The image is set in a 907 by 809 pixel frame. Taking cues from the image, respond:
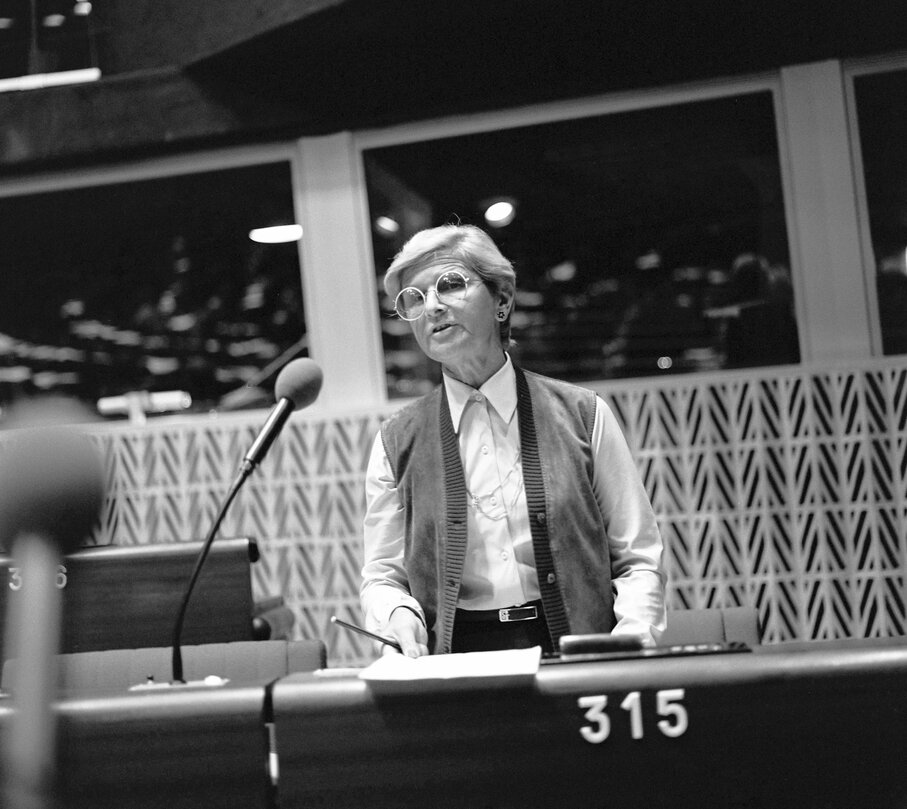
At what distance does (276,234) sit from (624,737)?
3995mm

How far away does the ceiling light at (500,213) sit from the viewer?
15.5 feet

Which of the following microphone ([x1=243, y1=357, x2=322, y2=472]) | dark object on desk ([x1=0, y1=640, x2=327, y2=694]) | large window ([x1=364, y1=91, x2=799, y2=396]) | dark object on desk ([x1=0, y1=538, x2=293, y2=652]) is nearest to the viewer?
microphone ([x1=243, y1=357, x2=322, y2=472])

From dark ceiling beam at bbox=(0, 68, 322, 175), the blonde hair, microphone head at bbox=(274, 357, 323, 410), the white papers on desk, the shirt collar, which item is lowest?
the white papers on desk

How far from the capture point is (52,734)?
0.73 m

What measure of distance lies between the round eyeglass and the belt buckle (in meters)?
0.64

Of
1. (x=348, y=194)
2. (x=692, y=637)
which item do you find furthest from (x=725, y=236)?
(x=692, y=637)

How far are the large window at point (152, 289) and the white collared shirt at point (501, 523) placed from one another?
9.06ft

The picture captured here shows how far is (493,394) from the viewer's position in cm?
226

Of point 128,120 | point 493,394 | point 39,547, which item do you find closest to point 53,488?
point 39,547

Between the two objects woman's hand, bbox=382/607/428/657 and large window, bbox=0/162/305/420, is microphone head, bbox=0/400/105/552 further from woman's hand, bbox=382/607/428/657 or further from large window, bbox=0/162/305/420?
large window, bbox=0/162/305/420

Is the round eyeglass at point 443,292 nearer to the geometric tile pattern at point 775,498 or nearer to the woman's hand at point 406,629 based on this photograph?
the woman's hand at point 406,629

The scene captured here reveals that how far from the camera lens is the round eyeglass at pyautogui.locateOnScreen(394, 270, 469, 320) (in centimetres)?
225

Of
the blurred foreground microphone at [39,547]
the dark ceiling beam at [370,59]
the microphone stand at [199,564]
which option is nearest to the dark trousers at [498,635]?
the microphone stand at [199,564]

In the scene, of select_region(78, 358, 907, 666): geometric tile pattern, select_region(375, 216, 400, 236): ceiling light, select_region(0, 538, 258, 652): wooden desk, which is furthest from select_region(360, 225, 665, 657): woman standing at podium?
select_region(375, 216, 400, 236): ceiling light
